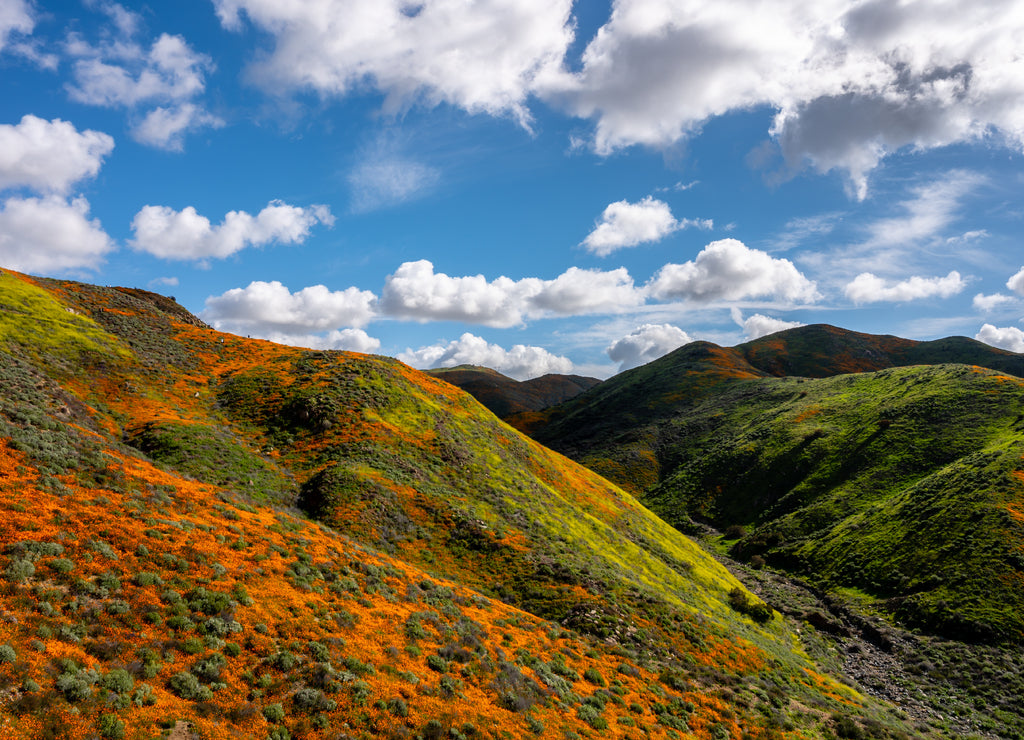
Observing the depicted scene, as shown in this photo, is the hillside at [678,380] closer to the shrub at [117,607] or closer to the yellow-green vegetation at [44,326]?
the yellow-green vegetation at [44,326]

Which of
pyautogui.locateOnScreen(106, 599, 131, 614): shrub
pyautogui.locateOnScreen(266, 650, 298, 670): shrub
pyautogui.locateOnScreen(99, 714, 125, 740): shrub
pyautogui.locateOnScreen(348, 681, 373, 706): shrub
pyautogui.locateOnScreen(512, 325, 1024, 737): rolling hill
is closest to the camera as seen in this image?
pyautogui.locateOnScreen(99, 714, 125, 740): shrub

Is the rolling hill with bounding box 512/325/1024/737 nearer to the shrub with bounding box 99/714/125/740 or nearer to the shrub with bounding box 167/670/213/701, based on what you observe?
the shrub with bounding box 167/670/213/701

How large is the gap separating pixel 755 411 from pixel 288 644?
126 metres

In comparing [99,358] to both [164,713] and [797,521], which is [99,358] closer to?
Answer: [164,713]

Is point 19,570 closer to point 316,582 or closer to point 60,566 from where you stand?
point 60,566

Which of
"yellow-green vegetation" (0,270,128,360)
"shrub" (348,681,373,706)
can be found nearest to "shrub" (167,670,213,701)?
"shrub" (348,681,373,706)

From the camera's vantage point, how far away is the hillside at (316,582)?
13273 millimetres

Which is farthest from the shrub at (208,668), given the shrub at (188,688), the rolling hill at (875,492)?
the rolling hill at (875,492)

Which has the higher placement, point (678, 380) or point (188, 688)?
point (678, 380)

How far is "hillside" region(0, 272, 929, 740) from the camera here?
→ 523 inches

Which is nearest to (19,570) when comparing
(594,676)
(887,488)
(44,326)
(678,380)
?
(594,676)

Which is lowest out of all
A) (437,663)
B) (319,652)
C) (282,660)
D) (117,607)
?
(437,663)

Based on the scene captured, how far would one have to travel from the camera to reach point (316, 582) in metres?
21.0

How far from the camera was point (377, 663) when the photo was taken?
1700 cm
